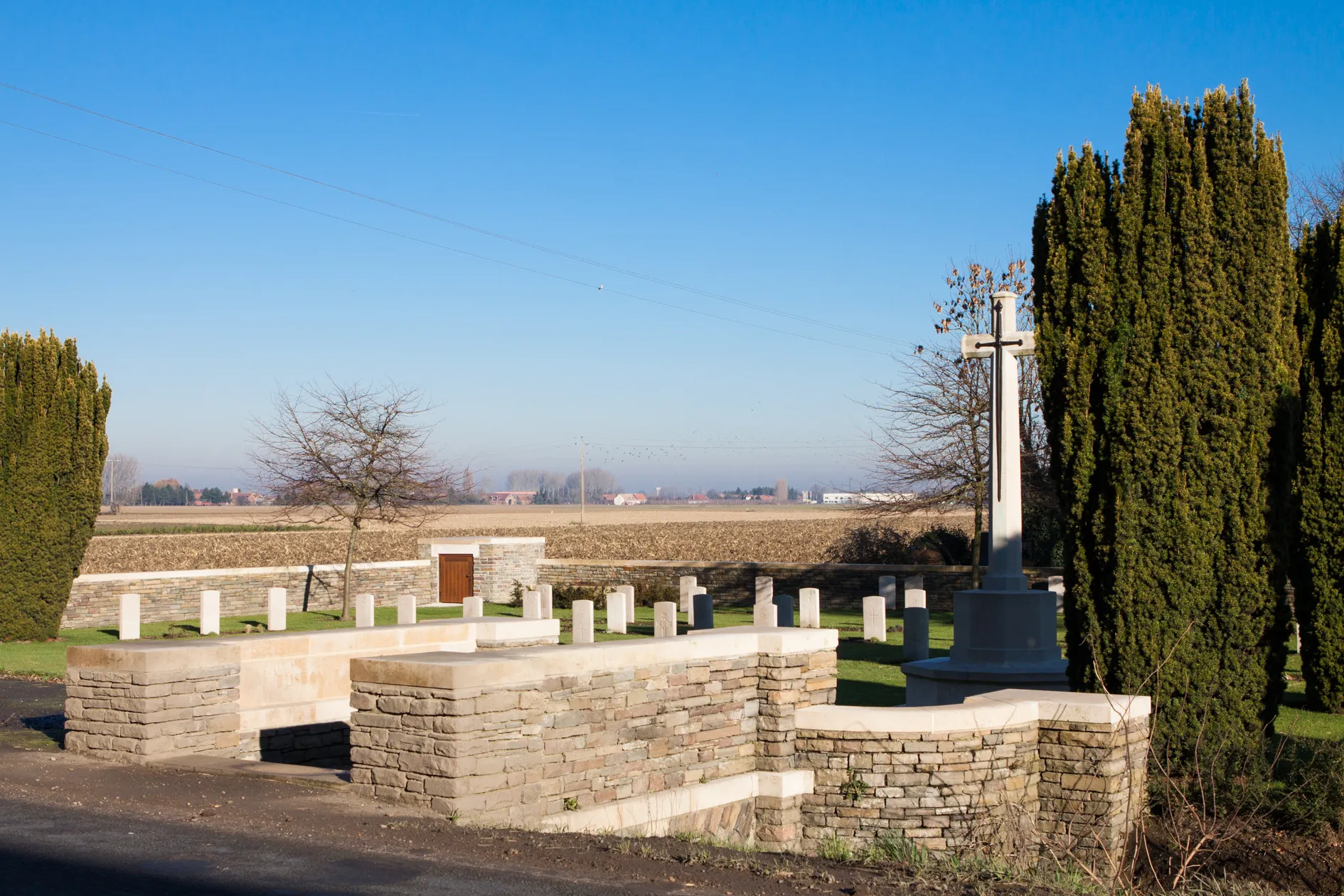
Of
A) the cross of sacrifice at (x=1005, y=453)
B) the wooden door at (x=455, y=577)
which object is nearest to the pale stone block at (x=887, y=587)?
the cross of sacrifice at (x=1005, y=453)

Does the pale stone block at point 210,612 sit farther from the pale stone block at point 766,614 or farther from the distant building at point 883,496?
the distant building at point 883,496

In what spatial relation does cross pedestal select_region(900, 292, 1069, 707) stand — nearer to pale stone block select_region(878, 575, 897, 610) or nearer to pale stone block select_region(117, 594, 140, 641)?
pale stone block select_region(878, 575, 897, 610)

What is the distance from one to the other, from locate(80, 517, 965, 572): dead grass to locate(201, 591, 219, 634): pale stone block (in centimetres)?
1281

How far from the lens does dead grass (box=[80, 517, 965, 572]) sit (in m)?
38.0

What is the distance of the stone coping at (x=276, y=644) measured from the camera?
8664mm

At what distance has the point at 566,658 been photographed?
25.6 ft

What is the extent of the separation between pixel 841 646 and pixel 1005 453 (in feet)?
22.7

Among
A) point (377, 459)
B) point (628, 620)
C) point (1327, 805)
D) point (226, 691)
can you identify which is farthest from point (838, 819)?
point (377, 459)

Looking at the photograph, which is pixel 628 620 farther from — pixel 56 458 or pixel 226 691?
pixel 226 691

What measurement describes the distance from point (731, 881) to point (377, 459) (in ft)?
74.1

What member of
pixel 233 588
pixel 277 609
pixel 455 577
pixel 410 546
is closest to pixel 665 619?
pixel 277 609

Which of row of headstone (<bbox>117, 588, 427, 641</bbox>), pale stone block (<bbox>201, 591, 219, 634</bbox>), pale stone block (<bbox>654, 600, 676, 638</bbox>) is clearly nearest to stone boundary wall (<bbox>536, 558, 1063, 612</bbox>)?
row of headstone (<bbox>117, 588, 427, 641</bbox>)

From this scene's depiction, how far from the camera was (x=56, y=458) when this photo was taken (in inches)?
779

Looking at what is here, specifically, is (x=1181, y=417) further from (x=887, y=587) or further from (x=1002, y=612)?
(x=887, y=587)
